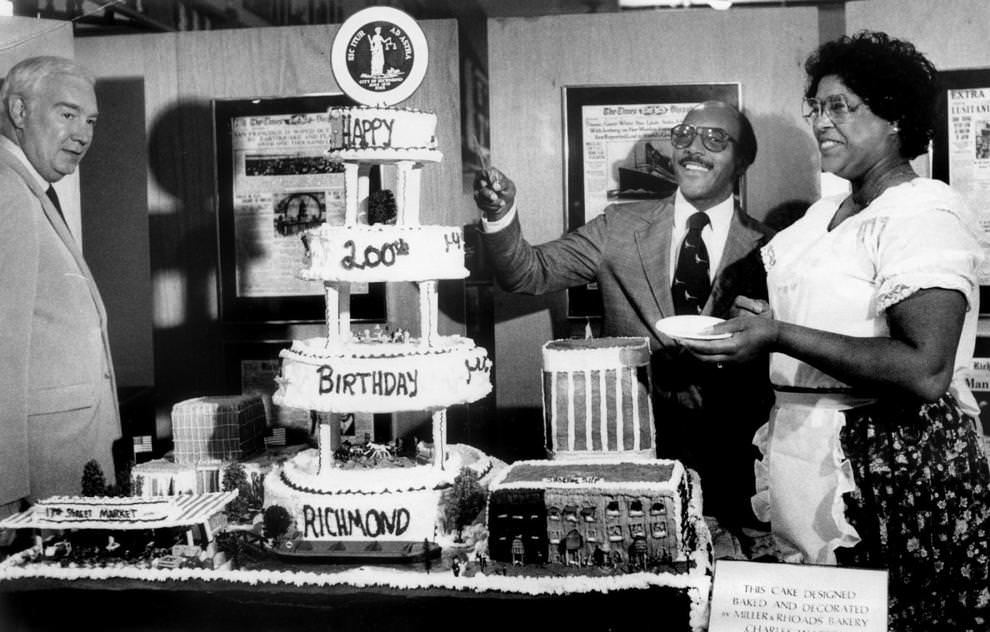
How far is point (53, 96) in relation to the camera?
8.34ft

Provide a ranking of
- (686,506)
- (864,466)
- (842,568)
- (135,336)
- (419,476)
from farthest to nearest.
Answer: (135,336) < (419,476) < (686,506) < (864,466) < (842,568)

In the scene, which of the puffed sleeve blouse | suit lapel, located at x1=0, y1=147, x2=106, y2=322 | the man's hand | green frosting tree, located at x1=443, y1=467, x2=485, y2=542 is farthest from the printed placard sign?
suit lapel, located at x1=0, y1=147, x2=106, y2=322

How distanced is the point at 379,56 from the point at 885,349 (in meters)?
1.54

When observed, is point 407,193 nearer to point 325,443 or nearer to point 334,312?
point 334,312

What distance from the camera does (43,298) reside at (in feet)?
8.31

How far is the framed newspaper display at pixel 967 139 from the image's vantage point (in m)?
2.33

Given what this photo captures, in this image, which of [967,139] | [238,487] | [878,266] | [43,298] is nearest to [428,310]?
[238,487]

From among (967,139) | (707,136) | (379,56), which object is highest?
(379,56)

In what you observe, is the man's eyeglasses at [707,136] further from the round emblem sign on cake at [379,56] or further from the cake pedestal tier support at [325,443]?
the cake pedestal tier support at [325,443]

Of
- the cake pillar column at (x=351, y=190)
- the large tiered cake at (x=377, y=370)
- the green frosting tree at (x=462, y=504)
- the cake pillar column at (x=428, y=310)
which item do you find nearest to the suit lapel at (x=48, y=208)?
the large tiered cake at (x=377, y=370)

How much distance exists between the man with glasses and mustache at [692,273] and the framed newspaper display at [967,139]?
705mm

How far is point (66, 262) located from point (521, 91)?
5.14ft

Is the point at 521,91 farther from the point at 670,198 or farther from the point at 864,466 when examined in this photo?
the point at 864,466

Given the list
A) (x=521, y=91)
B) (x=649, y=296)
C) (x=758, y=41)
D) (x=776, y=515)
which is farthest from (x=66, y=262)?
(x=758, y=41)
